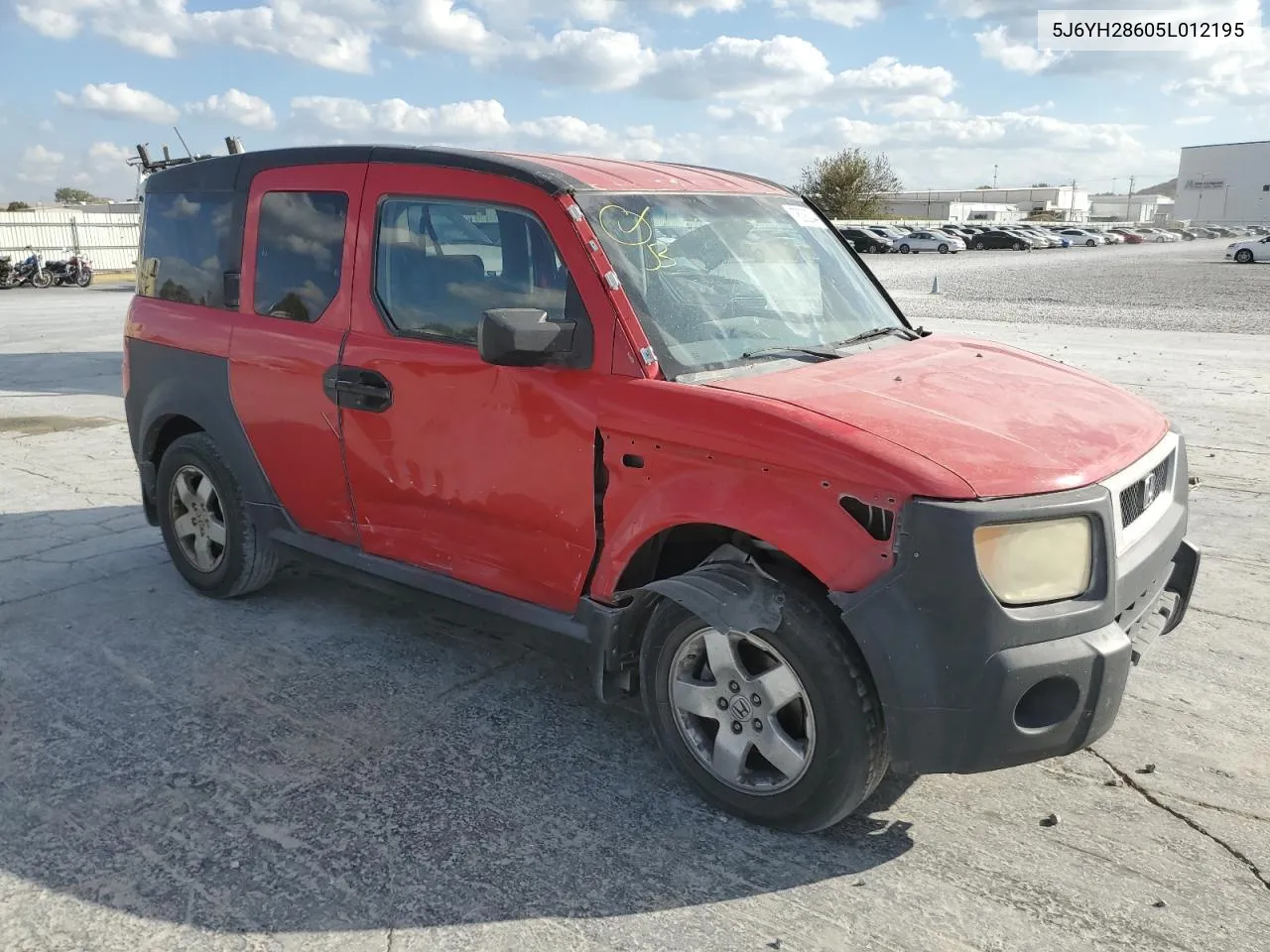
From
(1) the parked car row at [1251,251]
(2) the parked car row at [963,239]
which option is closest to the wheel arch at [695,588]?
(1) the parked car row at [1251,251]

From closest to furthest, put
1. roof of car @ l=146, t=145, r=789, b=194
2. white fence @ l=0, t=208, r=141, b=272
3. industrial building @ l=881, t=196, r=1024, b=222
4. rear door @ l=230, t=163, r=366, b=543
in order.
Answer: roof of car @ l=146, t=145, r=789, b=194 < rear door @ l=230, t=163, r=366, b=543 < white fence @ l=0, t=208, r=141, b=272 < industrial building @ l=881, t=196, r=1024, b=222

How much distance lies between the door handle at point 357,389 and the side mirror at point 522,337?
29.0 inches

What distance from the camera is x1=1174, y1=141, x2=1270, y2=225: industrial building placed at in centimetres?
12019

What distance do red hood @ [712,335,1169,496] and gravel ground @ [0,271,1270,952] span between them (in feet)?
3.65

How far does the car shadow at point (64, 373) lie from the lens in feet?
37.8

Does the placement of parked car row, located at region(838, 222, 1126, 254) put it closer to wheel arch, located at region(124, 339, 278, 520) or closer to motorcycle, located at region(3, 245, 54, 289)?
motorcycle, located at region(3, 245, 54, 289)

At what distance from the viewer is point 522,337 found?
3221 mm

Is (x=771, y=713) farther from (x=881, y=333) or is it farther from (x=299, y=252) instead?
(x=299, y=252)

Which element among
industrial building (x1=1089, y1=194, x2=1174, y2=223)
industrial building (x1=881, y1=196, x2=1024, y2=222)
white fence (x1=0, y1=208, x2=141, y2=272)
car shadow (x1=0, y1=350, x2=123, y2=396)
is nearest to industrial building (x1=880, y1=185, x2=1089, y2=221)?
industrial building (x1=1089, y1=194, x2=1174, y2=223)

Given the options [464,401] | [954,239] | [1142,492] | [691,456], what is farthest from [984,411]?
[954,239]

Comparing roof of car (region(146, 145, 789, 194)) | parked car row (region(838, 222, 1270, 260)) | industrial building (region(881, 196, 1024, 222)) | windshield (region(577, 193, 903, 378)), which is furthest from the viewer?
industrial building (region(881, 196, 1024, 222))

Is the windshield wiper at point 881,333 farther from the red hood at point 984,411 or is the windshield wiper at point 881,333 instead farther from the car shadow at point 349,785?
the car shadow at point 349,785

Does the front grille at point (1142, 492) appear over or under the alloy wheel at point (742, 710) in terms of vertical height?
over

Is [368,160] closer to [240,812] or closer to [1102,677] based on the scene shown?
[240,812]
